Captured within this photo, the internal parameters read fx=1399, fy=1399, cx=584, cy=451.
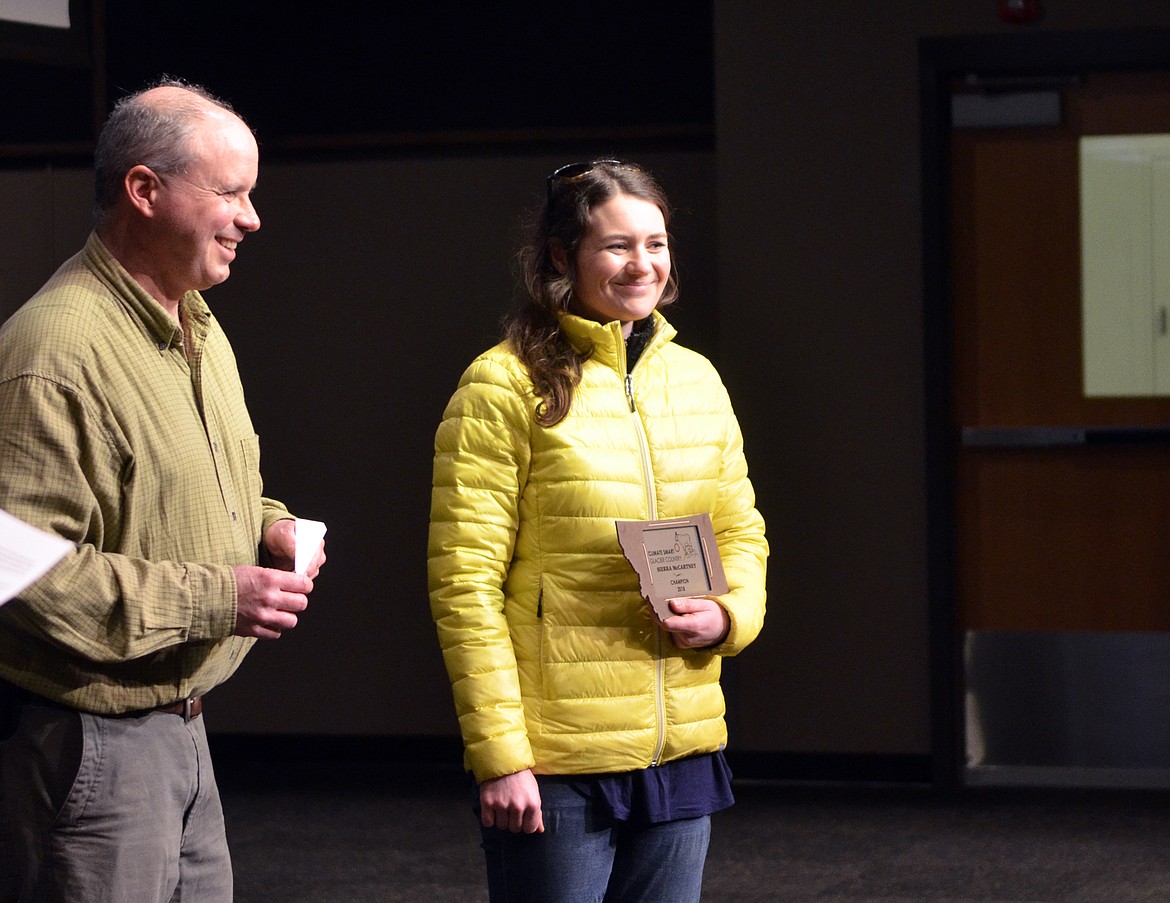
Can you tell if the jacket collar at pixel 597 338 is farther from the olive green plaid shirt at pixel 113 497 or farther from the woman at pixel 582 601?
the olive green plaid shirt at pixel 113 497

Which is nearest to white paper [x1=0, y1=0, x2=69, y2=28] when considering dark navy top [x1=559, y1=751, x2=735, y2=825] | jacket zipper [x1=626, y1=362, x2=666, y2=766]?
jacket zipper [x1=626, y1=362, x2=666, y2=766]

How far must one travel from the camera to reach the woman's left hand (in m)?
1.83

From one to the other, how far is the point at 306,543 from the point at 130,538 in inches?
9.4

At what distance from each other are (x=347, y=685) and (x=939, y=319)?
89.3 inches

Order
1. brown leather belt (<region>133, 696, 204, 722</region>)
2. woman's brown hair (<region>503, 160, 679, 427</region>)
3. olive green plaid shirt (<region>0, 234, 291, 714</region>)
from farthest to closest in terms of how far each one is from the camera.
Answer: woman's brown hair (<region>503, 160, 679, 427</region>) < brown leather belt (<region>133, 696, 204, 722</region>) < olive green plaid shirt (<region>0, 234, 291, 714</region>)

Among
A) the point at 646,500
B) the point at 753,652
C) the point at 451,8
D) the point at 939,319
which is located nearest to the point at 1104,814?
the point at 753,652

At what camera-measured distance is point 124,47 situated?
4703mm

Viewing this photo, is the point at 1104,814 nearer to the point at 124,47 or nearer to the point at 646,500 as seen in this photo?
the point at 646,500

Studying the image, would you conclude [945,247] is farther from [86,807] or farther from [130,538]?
[86,807]

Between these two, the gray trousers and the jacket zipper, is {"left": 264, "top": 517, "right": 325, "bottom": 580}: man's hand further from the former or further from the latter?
the jacket zipper

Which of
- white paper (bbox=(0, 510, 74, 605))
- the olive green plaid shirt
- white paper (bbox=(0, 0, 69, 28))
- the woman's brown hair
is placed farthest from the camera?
white paper (bbox=(0, 0, 69, 28))

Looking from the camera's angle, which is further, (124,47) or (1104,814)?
(124,47)

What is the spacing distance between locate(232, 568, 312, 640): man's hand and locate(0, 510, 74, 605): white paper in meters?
0.22

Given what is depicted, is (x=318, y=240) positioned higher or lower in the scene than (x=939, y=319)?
higher
